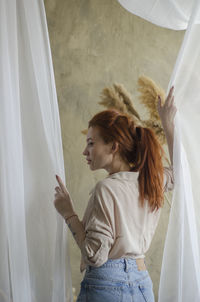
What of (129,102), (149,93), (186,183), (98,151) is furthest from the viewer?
(129,102)

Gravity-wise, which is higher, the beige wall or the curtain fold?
the beige wall

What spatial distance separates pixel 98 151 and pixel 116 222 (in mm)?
245

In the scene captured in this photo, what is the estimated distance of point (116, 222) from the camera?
109 centimetres

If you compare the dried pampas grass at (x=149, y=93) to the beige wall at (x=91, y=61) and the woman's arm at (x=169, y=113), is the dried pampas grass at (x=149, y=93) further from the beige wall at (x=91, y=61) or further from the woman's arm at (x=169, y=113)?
the woman's arm at (x=169, y=113)

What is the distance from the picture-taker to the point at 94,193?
1096 millimetres

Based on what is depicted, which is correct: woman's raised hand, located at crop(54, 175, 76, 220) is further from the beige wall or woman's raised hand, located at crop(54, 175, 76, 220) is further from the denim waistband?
the beige wall

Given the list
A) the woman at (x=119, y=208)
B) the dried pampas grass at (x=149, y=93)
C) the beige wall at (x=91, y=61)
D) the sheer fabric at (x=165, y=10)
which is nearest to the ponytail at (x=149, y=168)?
the woman at (x=119, y=208)

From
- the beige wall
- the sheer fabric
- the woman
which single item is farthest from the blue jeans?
the beige wall

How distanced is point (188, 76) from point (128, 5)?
42cm

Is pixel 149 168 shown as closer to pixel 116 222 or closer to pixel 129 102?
pixel 116 222

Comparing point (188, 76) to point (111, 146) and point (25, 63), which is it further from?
point (25, 63)

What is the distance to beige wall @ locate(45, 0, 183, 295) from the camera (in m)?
2.52

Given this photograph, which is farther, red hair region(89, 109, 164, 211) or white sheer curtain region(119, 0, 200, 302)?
red hair region(89, 109, 164, 211)

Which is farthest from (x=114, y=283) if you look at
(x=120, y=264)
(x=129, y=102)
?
(x=129, y=102)
